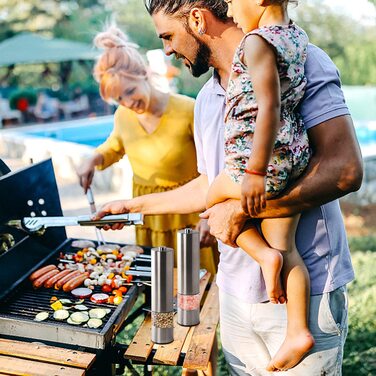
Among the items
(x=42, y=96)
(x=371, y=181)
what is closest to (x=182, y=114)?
(x=371, y=181)

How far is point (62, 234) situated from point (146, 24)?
2084 cm

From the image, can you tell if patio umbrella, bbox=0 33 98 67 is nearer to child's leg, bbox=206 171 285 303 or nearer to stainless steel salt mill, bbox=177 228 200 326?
stainless steel salt mill, bbox=177 228 200 326

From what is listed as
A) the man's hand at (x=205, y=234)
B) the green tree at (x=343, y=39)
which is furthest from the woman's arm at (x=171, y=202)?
the green tree at (x=343, y=39)

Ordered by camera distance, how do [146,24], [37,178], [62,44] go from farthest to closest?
[146,24], [62,44], [37,178]

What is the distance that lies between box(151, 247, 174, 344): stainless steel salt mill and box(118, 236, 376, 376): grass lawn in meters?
1.58

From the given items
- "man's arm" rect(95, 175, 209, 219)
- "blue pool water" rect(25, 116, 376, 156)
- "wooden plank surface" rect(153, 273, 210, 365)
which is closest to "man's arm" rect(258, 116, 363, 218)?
"man's arm" rect(95, 175, 209, 219)

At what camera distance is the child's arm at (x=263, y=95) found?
1.47 metres

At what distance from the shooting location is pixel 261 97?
4.83 ft

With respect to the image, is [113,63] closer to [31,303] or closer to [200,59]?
[200,59]

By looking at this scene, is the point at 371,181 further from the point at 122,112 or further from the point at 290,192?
the point at 290,192

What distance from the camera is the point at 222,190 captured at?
1752mm

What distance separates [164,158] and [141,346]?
1.24 metres

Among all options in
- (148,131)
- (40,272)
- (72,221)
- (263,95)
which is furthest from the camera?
(148,131)

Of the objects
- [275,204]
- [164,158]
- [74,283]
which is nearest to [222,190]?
[275,204]
